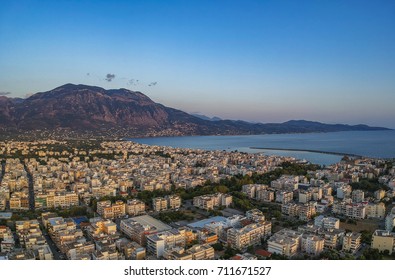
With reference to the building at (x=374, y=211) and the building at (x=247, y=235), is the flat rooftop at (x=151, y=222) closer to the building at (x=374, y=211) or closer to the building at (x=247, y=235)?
the building at (x=247, y=235)

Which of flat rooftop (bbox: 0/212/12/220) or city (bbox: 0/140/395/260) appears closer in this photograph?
city (bbox: 0/140/395/260)

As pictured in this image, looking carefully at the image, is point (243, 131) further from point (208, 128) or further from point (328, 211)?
point (328, 211)

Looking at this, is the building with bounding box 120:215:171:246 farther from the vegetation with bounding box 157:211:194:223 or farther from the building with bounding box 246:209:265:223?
the building with bounding box 246:209:265:223

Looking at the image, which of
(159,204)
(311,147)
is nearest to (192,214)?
(159,204)

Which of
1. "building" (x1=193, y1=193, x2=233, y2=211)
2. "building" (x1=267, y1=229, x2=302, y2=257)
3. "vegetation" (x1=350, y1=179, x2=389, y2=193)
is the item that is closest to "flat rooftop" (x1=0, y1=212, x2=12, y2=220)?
"building" (x1=193, y1=193, x2=233, y2=211)

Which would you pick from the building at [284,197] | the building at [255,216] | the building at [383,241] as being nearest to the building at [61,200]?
the building at [255,216]
